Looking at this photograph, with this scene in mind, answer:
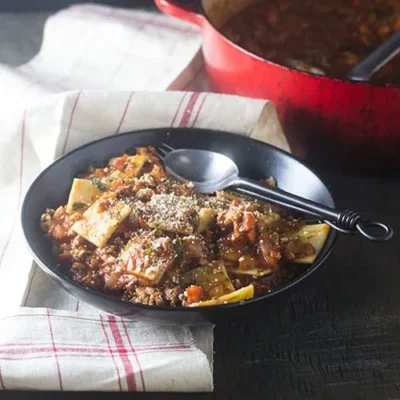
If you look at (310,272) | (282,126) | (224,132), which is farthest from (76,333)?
(282,126)

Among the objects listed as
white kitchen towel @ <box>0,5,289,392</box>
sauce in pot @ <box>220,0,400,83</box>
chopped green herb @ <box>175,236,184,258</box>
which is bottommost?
white kitchen towel @ <box>0,5,289,392</box>

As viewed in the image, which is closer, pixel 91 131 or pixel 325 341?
pixel 325 341

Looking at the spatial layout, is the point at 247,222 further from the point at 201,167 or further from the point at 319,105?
the point at 319,105

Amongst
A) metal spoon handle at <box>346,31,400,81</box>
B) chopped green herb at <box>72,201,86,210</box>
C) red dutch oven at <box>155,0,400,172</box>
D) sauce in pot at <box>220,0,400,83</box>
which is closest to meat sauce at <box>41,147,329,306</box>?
chopped green herb at <box>72,201,86,210</box>

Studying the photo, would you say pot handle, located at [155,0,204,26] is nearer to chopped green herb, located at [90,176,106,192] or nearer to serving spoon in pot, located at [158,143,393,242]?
serving spoon in pot, located at [158,143,393,242]

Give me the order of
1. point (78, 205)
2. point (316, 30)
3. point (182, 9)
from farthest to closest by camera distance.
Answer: point (316, 30) < point (182, 9) < point (78, 205)

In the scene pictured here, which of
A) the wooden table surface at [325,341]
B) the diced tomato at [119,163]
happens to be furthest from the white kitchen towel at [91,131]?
the diced tomato at [119,163]

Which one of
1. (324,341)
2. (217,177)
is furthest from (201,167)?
(324,341)

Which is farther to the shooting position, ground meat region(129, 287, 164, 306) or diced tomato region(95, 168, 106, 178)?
diced tomato region(95, 168, 106, 178)
